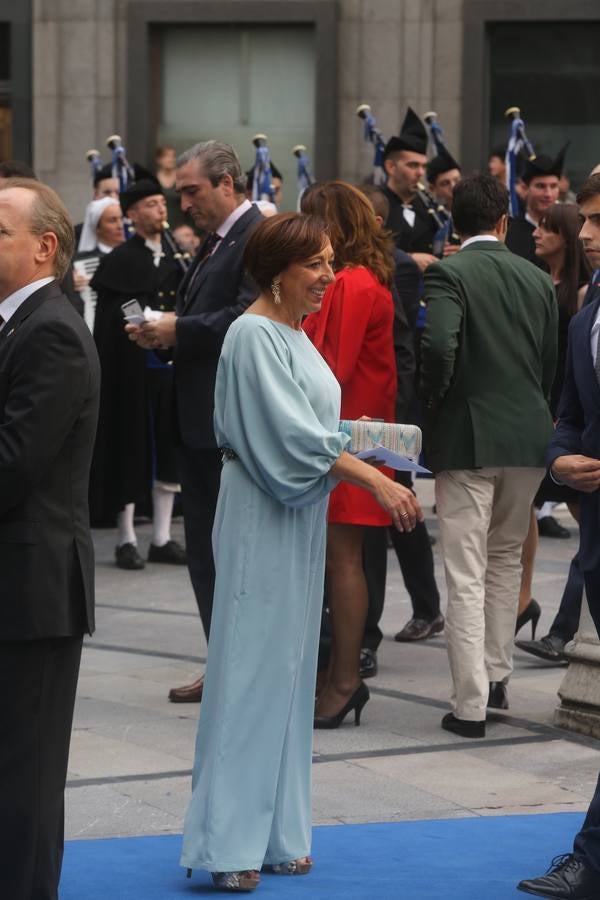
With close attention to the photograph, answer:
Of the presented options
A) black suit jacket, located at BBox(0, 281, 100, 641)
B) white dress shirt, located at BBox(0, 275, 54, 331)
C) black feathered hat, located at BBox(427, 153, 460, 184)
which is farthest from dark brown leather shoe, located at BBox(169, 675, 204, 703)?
black feathered hat, located at BBox(427, 153, 460, 184)

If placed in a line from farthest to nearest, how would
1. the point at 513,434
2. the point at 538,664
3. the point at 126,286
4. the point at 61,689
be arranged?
the point at 126,286
the point at 538,664
the point at 513,434
the point at 61,689

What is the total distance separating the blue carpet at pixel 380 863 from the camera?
511 centimetres

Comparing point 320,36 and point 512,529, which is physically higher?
point 320,36

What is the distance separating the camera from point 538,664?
8.26 meters

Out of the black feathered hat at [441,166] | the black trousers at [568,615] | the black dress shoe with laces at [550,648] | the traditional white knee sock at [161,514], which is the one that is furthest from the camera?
the black feathered hat at [441,166]

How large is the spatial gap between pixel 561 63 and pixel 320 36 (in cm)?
230

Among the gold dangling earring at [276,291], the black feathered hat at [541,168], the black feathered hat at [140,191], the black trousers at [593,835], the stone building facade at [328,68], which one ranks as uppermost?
the stone building facade at [328,68]

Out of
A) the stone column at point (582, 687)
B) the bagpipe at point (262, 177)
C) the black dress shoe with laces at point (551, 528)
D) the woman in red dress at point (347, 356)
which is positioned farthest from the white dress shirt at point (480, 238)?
the bagpipe at point (262, 177)

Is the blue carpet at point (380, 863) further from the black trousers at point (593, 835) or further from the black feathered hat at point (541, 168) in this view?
the black feathered hat at point (541, 168)

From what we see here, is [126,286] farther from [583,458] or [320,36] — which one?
[320,36]

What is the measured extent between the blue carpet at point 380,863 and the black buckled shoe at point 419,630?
2859 millimetres

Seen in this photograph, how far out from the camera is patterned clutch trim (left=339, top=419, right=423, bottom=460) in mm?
5375

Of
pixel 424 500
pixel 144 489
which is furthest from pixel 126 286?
pixel 424 500

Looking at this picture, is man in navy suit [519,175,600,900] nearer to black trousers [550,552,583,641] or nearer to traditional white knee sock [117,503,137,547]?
black trousers [550,552,583,641]
